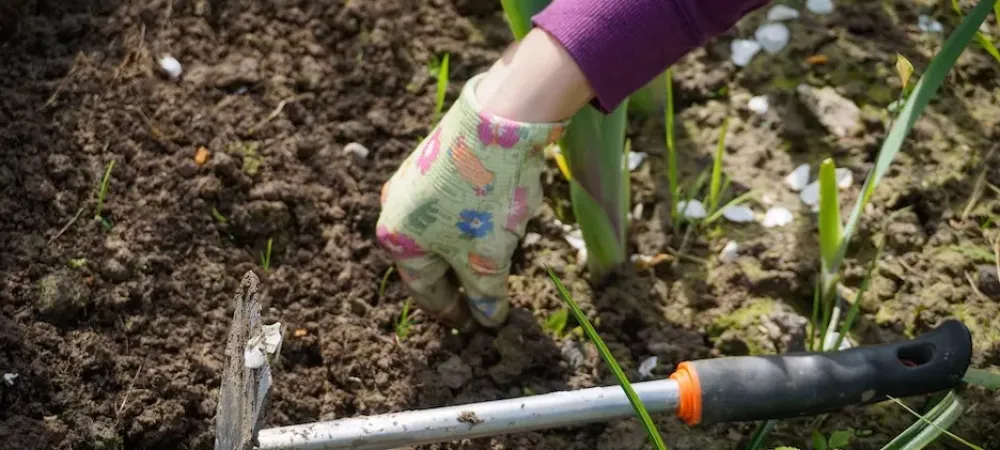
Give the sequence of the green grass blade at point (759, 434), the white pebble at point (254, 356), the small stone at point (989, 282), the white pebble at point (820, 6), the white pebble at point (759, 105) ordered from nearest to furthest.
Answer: the white pebble at point (254, 356) → the green grass blade at point (759, 434) → the small stone at point (989, 282) → the white pebble at point (759, 105) → the white pebble at point (820, 6)

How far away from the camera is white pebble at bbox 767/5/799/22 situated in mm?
1739

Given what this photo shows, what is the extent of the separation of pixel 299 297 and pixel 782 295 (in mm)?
691

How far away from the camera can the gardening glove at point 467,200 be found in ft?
3.90

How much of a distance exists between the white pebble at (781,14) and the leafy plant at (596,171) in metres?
0.51

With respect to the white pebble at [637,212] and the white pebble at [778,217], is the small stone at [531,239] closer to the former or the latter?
the white pebble at [637,212]

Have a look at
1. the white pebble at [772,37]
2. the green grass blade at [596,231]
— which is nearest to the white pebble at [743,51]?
the white pebble at [772,37]

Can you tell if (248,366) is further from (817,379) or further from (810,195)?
(810,195)

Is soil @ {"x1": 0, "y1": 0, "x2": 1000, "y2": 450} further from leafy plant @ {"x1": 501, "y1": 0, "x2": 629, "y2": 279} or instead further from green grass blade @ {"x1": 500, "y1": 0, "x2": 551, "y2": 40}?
green grass blade @ {"x1": 500, "y1": 0, "x2": 551, "y2": 40}

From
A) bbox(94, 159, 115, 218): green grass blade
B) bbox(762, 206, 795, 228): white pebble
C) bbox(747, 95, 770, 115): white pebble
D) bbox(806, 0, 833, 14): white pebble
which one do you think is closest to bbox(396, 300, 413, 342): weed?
bbox(94, 159, 115, 218): green grass blade

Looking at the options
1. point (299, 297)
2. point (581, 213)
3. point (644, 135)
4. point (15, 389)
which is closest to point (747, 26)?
point (644, 135)

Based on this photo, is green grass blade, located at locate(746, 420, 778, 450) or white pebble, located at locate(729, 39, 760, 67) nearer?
green grass blade, located at locate(746, 420, 778, 450)

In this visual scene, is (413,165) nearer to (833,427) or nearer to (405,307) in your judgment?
(405,307)

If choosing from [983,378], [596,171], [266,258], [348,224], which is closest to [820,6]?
[596,171]

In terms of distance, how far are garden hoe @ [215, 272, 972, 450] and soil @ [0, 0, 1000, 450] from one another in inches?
5.3
